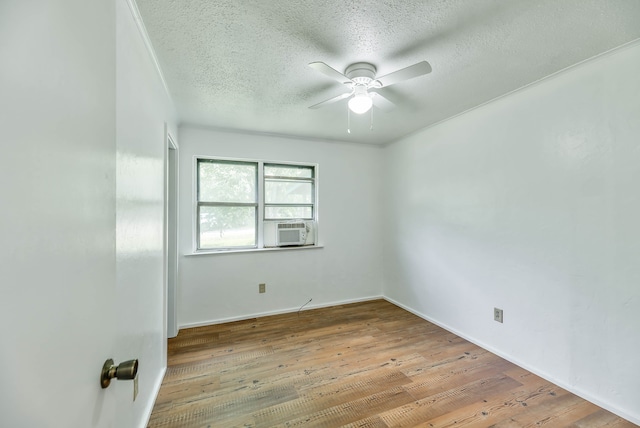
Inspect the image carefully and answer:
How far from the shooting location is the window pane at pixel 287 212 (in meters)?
3.61

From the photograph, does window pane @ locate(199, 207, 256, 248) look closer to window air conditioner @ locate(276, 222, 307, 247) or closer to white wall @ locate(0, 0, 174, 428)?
window air conditioner @ locate(276, 222, 307, 247)

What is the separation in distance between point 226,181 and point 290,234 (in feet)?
3.56

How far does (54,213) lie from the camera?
47 centimetres

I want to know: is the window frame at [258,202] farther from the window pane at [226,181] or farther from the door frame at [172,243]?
the door frame at [172,243]

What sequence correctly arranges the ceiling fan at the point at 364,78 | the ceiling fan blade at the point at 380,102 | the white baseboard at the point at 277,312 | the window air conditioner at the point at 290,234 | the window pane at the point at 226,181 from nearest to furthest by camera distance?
the ceiling fan at the point at 364,78
the ceiling fan blade at the point at 380,102
the white baseboard at the point at 277,312
the window pane at the point at 226,181
the window air conditioner at the point at 290,234

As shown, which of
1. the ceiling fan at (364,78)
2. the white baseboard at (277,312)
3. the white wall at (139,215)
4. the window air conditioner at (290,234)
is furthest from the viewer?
the window air conditioner at (290,234)

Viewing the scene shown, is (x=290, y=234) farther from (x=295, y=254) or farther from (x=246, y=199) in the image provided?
(x=246, y=199)

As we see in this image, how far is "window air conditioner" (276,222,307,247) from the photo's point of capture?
3.56 metres

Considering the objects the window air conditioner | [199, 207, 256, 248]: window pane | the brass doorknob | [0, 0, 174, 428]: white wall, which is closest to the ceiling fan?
[0, 0, 174, 428]: white wall

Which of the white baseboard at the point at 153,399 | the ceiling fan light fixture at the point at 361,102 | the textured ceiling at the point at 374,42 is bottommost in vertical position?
the white baseboard at the point at 153,399

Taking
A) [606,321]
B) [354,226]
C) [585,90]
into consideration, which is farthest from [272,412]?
[585,90]

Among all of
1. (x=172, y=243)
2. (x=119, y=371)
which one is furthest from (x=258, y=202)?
(x=119, y=371)

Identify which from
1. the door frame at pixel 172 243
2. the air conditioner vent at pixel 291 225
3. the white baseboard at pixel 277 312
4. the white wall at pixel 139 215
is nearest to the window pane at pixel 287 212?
the air conditioner vent at pixel 291 225

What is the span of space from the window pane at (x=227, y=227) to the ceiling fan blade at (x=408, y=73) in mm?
2344
